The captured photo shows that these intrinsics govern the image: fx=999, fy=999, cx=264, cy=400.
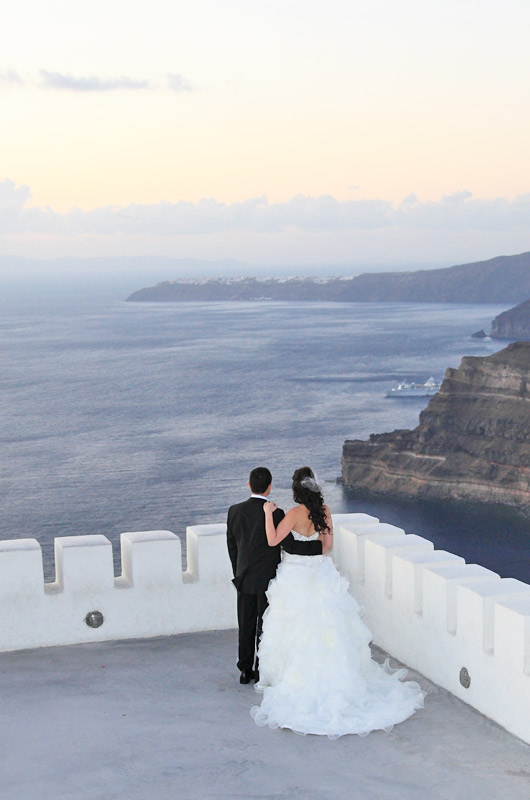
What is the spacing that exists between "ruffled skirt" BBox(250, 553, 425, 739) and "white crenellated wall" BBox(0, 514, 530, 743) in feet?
1.26

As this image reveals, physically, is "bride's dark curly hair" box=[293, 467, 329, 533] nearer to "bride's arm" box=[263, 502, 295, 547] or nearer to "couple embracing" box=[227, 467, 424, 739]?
"couple embracing" box=[227, 467, 424, 739]

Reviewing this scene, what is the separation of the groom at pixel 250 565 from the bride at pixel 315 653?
179mm

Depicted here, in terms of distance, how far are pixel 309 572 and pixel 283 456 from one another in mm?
78462

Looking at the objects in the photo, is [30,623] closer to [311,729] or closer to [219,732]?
[219,732]

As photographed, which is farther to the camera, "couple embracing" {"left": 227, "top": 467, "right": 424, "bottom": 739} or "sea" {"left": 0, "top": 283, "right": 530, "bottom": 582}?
"sea" {"left": 0, "top": 283, "right": 530, "bottom": 582}

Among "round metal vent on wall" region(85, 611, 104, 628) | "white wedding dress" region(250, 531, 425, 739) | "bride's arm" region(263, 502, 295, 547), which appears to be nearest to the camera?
"white wedding dress" region(250, 531, 425, 739)

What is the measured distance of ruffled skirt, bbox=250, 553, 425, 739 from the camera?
16.8 ft

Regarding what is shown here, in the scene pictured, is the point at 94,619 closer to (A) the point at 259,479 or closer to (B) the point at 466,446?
(A) the point at 259,479

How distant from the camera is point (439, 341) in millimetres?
162875

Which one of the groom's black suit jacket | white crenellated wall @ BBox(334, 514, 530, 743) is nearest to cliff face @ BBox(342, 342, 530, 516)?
white crenellated wall @ BBox(334, 514, 530, 743)

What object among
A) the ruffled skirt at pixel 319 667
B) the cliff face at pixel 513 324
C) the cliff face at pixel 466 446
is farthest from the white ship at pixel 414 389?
the ruffled skirt at pixel 319 667

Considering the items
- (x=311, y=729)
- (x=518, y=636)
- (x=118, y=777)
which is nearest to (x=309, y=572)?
(x=311, y=729)

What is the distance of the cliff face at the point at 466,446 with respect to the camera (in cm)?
8962

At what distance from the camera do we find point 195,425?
95.6 m
